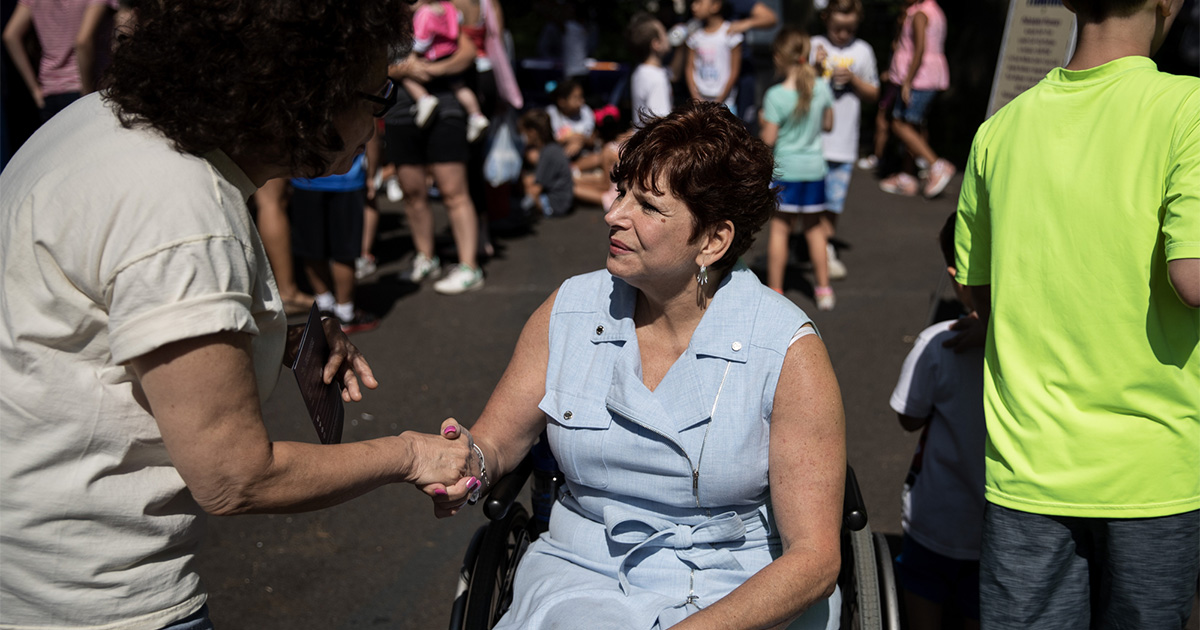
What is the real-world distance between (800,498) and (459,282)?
4.56 meters

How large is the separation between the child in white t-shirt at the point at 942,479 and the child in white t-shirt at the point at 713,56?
517cm

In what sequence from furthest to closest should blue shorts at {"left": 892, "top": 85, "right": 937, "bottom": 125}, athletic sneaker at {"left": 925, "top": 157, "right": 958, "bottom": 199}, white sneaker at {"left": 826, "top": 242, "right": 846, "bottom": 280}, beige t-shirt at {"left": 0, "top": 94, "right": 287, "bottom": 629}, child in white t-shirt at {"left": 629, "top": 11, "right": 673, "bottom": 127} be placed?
athletic sneaker at {"left": 925, "top": 157, "right": 958, "bottom": 199}, blue shorts at {"left": 892, "top": 85, "right": 937, "bottom": 125}, child in white t-shirt at {"left": 629, "top": 11, "right": 673, "bottom": 127}, white sneaker at {"left": 826, "top": 242, "right": 846, "bottom": 280}, beige t-shirt at {"left": 0, "top": 94, "right": 287, "bottom": 629}

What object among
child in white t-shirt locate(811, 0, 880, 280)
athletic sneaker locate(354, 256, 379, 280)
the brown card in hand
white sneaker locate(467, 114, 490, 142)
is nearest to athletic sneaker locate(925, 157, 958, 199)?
child in white t-shirt locate(811, 0, 880, 280)

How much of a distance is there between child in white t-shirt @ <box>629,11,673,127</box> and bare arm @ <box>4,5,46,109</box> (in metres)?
4.39

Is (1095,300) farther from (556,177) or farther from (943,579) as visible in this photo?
(556,177)

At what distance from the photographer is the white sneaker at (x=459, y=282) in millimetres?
6305

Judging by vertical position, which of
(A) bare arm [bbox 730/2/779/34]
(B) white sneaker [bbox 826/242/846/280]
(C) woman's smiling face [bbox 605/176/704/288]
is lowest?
(B) white sneaker [bbox 826/242/846/280]

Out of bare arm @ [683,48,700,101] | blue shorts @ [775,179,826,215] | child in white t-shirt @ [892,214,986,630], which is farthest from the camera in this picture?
bare arm @ [683,48,700,101]

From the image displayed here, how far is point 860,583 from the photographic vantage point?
2070mm

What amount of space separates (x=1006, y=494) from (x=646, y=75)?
21.7ft

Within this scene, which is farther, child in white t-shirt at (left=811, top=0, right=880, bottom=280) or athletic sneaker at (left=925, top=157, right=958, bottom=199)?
athletic sneaker at (left=925, top=157, right=958, bottom=199)

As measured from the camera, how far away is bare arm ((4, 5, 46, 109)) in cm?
592

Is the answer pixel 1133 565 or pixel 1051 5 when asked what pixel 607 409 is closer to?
pixel 1133 565

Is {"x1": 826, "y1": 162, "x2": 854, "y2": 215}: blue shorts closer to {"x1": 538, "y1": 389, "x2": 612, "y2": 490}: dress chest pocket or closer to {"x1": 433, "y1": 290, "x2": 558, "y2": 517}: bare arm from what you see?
{"x1": 433, "y1": 290, "x2": 558, "y2": 517}: bare arm
